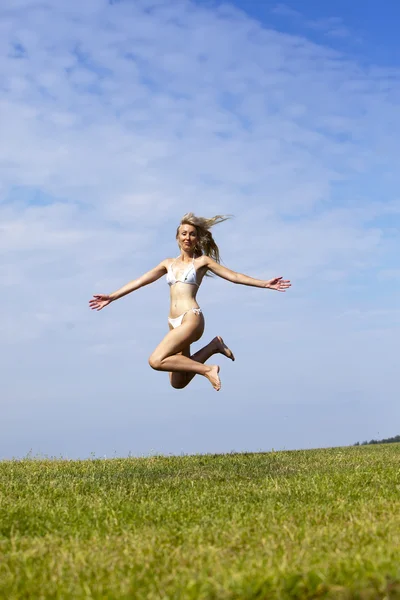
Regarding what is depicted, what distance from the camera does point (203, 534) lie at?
6285 mm

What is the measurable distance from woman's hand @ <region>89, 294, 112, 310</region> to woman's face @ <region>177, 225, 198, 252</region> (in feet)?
5.39

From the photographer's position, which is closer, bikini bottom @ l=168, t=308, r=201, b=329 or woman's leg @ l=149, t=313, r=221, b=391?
woman's leg @ l=149, t=313, r=221, b=391

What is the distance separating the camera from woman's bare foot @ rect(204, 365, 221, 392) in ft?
40.5

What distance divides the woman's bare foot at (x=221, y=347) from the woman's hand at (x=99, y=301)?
208 centimetres

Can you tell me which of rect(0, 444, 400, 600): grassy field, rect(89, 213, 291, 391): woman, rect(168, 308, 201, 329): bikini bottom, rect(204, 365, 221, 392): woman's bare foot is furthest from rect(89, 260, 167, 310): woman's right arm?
rect(0, 444, 400, 600): grassy field

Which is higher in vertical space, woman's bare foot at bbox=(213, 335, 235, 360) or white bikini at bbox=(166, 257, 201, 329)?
white bikini at bbox=(166, 257, 201, 329)

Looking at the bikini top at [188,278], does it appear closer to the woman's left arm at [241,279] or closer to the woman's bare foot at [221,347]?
the woman's left arm at [241,279]

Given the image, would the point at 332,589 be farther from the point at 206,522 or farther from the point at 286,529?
the point at 206,522

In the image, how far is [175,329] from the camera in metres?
12.6

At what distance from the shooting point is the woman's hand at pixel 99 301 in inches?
512

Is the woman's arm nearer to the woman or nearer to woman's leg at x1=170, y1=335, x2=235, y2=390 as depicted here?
the woman

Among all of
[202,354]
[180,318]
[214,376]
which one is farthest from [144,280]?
[214,376]

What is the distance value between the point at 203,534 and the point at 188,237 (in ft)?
24.2

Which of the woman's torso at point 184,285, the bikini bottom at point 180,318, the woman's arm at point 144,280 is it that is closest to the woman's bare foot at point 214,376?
the bikini bottom at point 180,318
